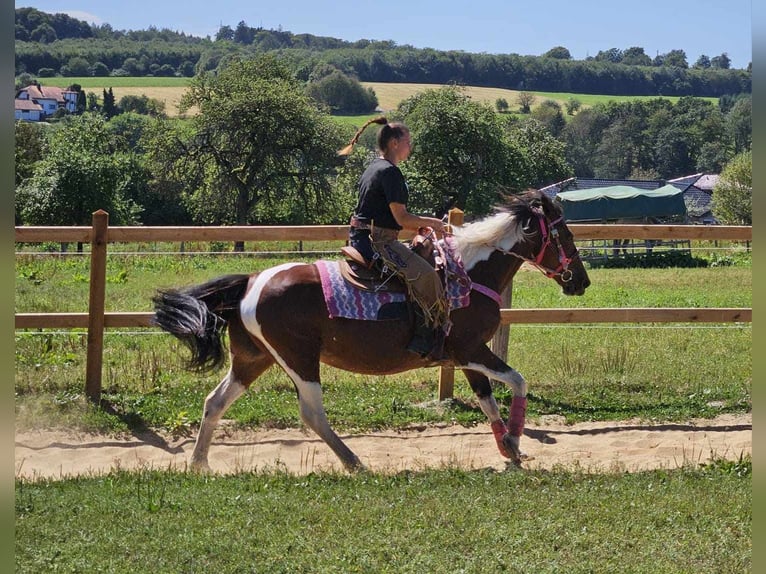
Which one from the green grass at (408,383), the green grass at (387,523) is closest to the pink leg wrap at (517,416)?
the green grass at (387,523)

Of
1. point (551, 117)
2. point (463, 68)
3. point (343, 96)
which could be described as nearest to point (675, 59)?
point (463, 68)

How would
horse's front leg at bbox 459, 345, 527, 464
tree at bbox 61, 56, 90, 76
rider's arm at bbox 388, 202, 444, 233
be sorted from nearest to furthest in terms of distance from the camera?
rider's arm at bbox 388, 202, 444, 233, horse's front leg at bbox 459, 345, 527, 464, tree at bbox 61, 56, 90, 76

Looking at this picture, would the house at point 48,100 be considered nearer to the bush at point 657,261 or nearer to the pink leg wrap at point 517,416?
the bush at point 657,261

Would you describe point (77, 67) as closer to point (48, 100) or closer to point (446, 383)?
point (48, 100)

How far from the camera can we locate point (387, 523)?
5.75 metres

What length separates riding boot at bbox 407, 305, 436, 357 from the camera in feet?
24.7

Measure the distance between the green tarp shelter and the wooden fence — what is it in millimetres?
37098

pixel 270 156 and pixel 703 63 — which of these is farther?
pixel 703 63

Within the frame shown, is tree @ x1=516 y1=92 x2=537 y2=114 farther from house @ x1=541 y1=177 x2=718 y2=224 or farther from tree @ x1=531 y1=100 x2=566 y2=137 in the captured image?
house @ x1=541 y1=177 x2=718 y2=224

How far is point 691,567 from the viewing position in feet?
16.9

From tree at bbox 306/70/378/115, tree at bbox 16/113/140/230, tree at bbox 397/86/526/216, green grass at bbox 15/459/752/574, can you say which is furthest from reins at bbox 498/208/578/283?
tree at bbox 306/70/378/115

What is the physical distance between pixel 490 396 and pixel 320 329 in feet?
5.39

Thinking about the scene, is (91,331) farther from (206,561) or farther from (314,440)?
(206,561)

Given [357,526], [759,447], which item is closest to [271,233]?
[357,526]
